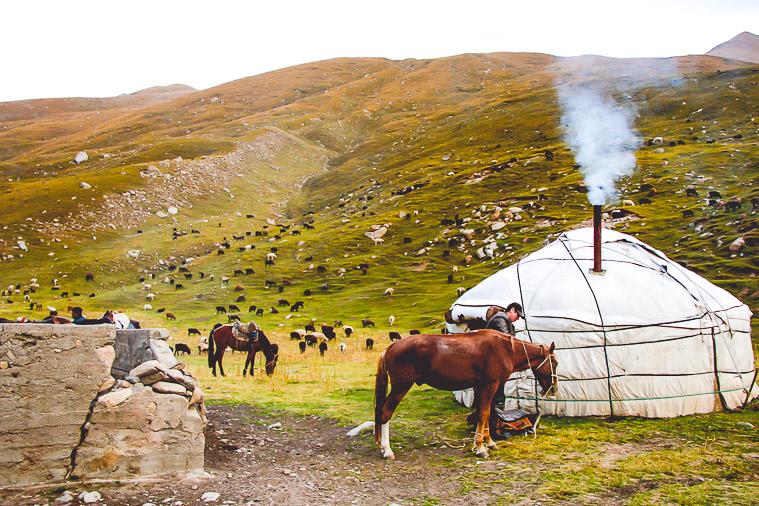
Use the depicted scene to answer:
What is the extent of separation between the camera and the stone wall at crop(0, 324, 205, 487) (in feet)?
26.4

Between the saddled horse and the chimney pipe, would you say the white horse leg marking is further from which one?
the saddled horse

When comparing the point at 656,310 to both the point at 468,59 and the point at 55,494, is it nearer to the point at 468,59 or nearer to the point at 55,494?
the point at 55,494

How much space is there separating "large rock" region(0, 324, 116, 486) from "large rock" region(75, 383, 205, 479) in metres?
Answer: 0.28

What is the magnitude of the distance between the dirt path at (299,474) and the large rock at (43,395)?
0.49 metres

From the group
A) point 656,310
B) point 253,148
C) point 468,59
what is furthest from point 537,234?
point 468,59

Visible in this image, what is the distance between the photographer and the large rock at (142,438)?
8344 millimetres

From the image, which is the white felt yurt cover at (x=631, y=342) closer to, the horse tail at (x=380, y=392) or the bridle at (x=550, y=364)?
the bridle at (x=550, y=364)

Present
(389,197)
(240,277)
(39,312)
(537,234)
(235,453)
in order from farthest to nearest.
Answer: (389,197) < (240,277) < (537,234) < (39,312) < (235,453)

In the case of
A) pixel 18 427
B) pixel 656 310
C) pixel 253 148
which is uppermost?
pixel 253 148

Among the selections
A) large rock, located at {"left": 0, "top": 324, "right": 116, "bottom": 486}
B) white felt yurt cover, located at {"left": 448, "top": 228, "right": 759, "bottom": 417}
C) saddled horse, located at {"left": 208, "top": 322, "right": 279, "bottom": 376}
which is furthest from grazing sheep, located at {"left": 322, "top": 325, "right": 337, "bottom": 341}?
large rock, located at {"left": 0, "top": 324, "right": 116, "bottom": 486}

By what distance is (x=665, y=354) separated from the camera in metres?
12.3

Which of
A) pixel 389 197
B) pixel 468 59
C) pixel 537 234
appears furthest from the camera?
pixel 468 59

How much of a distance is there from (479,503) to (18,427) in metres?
6.25

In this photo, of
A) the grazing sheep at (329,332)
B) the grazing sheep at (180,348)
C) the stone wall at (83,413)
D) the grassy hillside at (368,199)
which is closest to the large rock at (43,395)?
the stone wall at (83,413)
